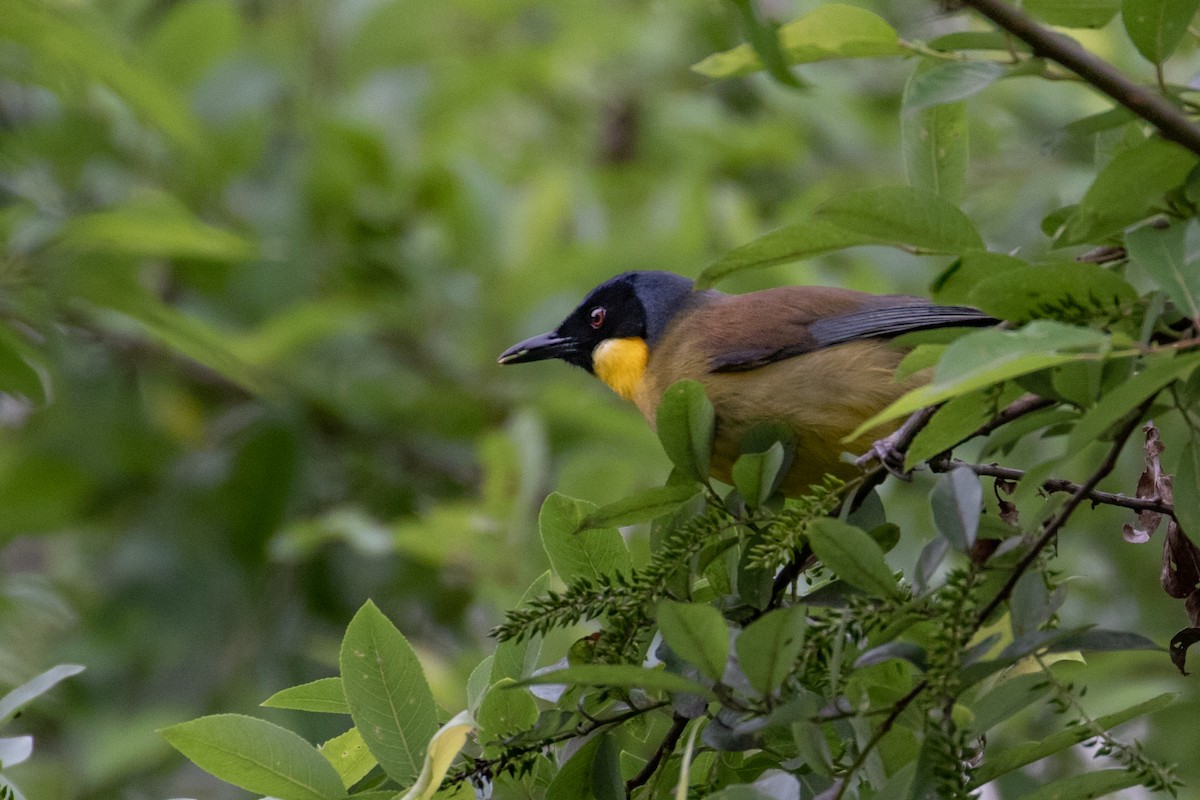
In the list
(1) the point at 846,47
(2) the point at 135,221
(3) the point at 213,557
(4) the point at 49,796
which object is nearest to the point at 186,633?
(3) the point at 213,557

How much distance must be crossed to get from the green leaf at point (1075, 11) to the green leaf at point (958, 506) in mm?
711

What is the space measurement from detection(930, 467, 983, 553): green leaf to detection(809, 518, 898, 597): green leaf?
89mm

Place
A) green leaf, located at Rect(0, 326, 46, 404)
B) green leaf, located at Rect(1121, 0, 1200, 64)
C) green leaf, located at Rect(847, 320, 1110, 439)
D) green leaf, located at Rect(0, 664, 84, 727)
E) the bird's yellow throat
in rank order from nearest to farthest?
green leaf, located at Rect(847, 320, 1110, 439) → green leaf, located at Rect(1121, 0, 1200, 64) → green leaf, located at Rect(0, 664, 84, 727) → green leaf, located at Rect(0, 326, 46, 404) → the bird's yellow throat

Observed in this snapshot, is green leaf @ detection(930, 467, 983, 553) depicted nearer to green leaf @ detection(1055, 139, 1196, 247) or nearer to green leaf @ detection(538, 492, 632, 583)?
green leaf @ detection(1055, 139, 1196, 247)

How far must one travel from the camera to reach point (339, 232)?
6.11 meters

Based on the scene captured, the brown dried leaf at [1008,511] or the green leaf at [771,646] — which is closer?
the green leaf at [771,646]

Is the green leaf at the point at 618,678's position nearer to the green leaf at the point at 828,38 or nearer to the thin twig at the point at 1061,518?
the thin twig at the point at 1061,518

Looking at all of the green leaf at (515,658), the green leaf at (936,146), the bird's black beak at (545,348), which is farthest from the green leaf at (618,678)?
the bird's black beak at (545,348)

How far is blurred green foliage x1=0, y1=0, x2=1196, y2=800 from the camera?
520 centimetres

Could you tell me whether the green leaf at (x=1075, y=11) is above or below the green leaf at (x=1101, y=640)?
above

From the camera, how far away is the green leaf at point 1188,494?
182 centimetres

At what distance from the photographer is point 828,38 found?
189 cm

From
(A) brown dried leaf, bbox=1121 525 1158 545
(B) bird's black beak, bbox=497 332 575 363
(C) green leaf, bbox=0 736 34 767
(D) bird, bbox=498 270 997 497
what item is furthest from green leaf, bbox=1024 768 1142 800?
(B) bird's black beak, bbox=497 332 575 363

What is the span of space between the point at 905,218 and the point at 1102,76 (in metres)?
0.30
